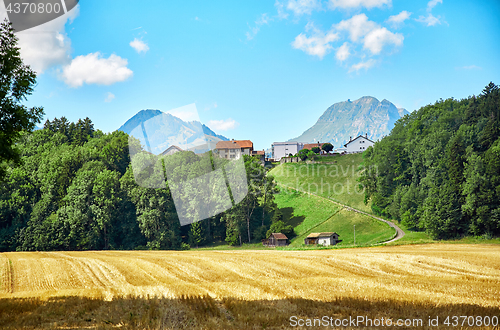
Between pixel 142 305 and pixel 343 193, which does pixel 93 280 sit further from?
pixel 343 193

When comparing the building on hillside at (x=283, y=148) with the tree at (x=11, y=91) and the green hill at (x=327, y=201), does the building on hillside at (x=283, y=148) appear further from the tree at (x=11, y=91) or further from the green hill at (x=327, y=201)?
the tree at (x=11, y=91)

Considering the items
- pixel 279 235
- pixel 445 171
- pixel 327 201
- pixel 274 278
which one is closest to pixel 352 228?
pixel 279 235

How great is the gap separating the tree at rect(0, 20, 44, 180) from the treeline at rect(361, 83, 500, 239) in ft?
173

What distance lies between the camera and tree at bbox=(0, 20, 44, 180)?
13.7 meters

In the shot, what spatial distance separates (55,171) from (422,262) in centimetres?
6582

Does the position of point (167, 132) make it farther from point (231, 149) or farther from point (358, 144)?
point (358, 144)

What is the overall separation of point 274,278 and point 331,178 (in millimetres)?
74115

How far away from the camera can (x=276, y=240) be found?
203ft

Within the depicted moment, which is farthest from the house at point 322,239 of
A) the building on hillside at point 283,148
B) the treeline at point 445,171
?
the building on hillside at point 283,148

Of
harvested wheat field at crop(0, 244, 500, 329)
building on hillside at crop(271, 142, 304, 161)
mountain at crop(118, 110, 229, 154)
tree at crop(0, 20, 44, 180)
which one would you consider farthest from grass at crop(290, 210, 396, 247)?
building on hillside at crop(271, 142, 304, 161)

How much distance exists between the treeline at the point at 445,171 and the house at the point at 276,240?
809 inches

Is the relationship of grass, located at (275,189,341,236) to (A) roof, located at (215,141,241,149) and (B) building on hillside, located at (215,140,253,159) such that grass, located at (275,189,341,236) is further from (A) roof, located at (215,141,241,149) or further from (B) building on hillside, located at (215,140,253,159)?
(A) roof, located at (215,141,241,149)

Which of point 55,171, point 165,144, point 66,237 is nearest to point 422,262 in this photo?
point 165,144

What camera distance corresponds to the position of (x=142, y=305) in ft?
40.1
